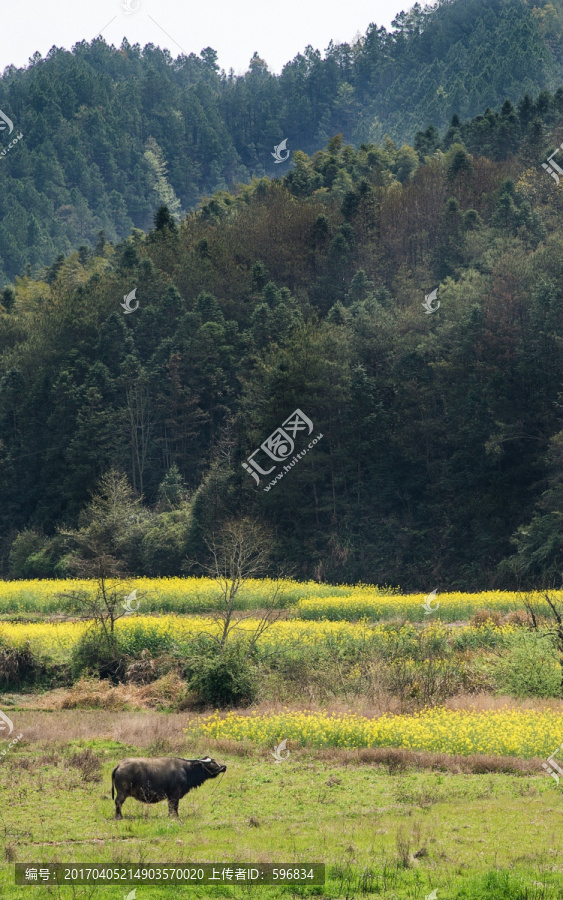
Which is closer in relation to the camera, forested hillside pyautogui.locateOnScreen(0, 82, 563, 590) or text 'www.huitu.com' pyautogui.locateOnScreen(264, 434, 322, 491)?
forested hillside pyautogui.locateOnScreen(0, 82, 563, 590)

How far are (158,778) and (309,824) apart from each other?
220 centimetres

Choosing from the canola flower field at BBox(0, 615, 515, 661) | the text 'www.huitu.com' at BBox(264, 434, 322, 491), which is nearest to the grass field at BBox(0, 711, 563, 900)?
the canola flower field at BBox(0, 615, 515, 661)

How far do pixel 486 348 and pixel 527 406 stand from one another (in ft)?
11.7

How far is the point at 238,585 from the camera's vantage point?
25.5m

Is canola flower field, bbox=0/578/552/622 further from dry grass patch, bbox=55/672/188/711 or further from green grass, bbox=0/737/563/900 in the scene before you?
green grass, bbox=0/737/563/900

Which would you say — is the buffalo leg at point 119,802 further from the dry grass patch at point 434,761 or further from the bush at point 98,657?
the bush at point 98,657

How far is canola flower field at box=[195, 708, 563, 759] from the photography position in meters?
17.5

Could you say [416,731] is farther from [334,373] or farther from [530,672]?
[334,373]

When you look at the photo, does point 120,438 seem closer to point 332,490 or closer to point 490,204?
point 332,490

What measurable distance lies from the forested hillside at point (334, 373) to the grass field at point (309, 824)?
87.8 feet

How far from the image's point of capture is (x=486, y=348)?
4778 centimetres


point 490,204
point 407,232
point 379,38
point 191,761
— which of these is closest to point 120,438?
point 407,232
